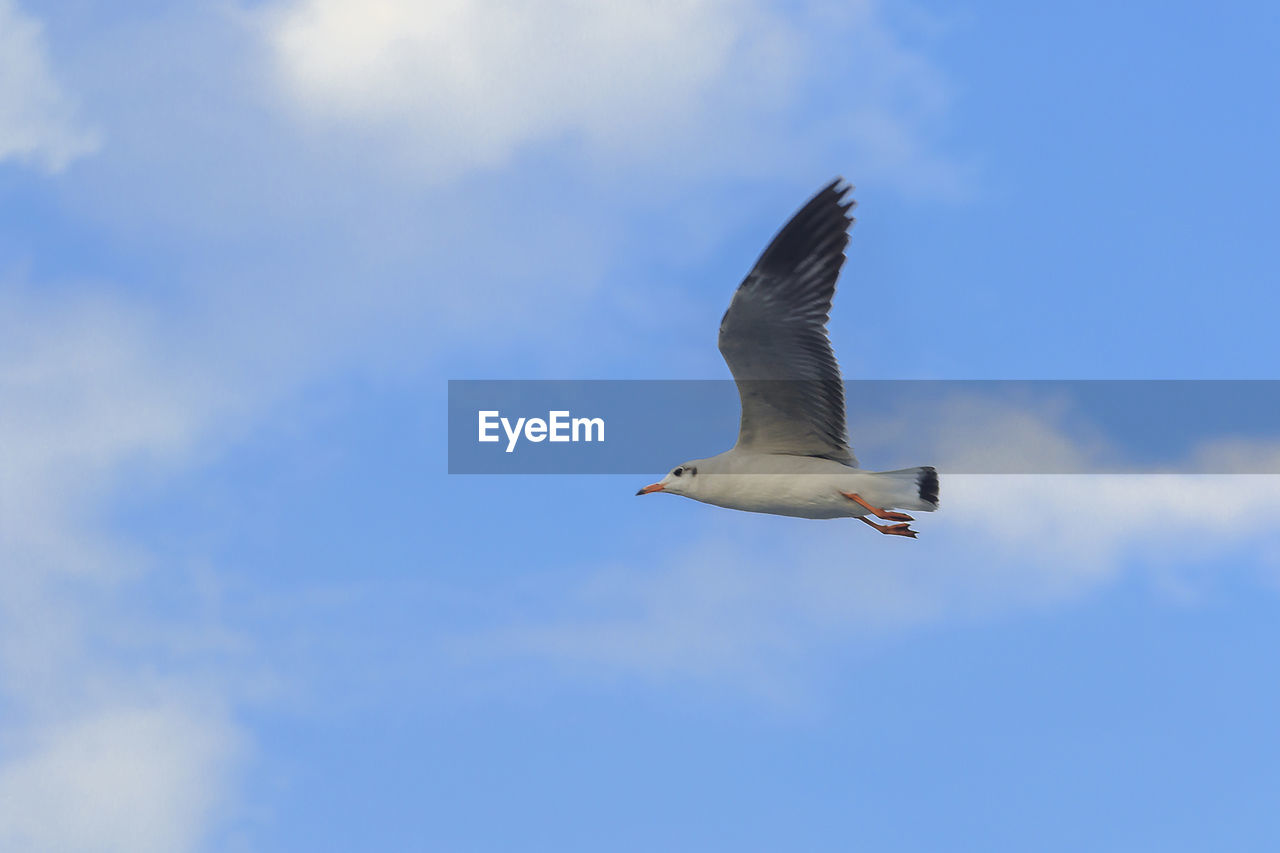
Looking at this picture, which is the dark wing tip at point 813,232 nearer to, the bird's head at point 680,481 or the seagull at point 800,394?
the seagull at point 800,394

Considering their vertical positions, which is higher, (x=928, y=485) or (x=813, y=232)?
(x=813, y=232)

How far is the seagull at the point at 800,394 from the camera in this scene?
78.0 feet

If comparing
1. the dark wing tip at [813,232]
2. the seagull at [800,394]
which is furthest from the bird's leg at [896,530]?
the dark wing tip at [813,232]

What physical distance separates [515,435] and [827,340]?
23.6 ft

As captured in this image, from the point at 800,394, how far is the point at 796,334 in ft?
2.74

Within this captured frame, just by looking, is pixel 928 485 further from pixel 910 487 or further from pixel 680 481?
pixel 680 481

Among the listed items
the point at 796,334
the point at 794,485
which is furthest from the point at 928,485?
the point at 796,334

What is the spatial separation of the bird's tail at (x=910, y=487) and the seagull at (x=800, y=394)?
13 mm

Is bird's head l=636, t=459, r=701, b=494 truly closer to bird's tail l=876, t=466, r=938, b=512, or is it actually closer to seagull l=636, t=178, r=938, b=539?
seagull l=636, t=178, r=938, b=539

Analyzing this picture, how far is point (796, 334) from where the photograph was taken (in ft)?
78.5

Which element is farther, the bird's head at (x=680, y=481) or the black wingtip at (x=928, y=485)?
the bird's head at (x=680, y=481)

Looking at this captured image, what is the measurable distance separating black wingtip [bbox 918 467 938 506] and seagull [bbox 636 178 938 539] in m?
0.02

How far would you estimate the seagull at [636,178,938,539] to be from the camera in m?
23.8

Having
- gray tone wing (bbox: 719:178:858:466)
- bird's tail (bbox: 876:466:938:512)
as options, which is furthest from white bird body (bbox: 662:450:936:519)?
gray tone wing (bbox: 719:178:858:466)
